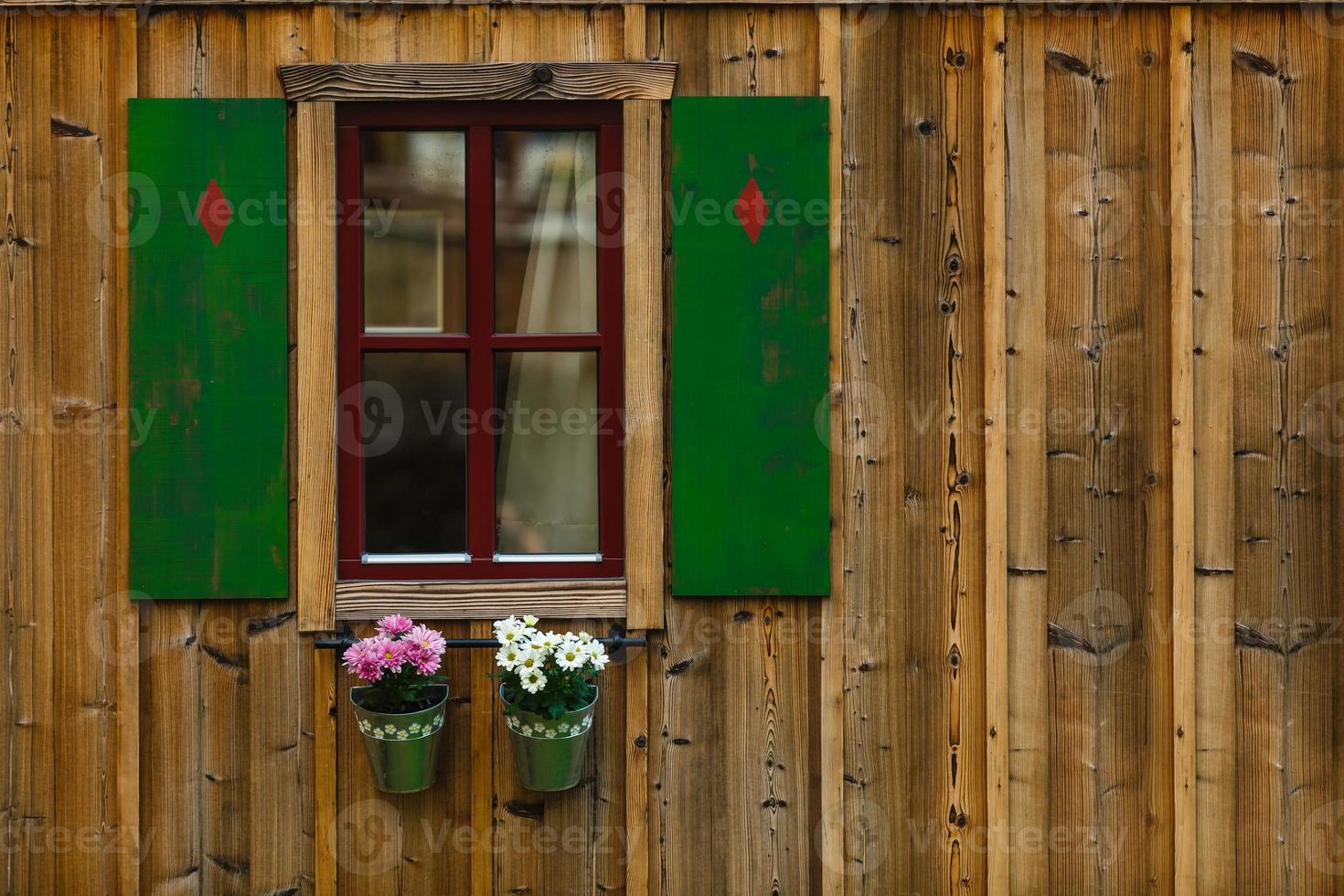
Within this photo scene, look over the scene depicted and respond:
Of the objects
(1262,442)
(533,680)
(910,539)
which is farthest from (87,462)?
(1262,442)

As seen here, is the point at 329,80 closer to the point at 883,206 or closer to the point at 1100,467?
the point at 883,206

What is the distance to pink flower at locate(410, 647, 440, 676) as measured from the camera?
264 cm

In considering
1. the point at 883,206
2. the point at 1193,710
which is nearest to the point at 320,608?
the point at 883,206

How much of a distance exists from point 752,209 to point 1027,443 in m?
1.18

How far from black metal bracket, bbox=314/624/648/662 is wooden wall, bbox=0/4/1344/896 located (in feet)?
0.19

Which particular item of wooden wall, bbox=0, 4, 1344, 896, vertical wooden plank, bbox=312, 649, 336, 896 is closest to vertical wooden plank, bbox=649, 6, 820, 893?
wooden wall, bbox=0, 4, 1344, 896

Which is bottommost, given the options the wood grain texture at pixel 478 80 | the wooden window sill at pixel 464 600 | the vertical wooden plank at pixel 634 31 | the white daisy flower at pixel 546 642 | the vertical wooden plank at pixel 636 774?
the vertical wooden plank at pixel 636 774

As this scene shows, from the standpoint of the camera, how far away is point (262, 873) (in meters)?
2.88

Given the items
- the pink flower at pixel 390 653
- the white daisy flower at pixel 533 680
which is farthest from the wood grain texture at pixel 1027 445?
the pink flower at pixel 390 653

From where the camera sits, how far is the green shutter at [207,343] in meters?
2.83

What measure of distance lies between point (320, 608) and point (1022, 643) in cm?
228

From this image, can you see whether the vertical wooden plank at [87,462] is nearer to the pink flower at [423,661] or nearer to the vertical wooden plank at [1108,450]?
the pink flower at [423,661]

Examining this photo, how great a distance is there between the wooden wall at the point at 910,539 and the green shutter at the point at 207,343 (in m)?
0.11

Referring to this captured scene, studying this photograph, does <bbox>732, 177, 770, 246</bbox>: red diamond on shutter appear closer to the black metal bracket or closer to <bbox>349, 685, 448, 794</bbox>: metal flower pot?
the black metal bracket
